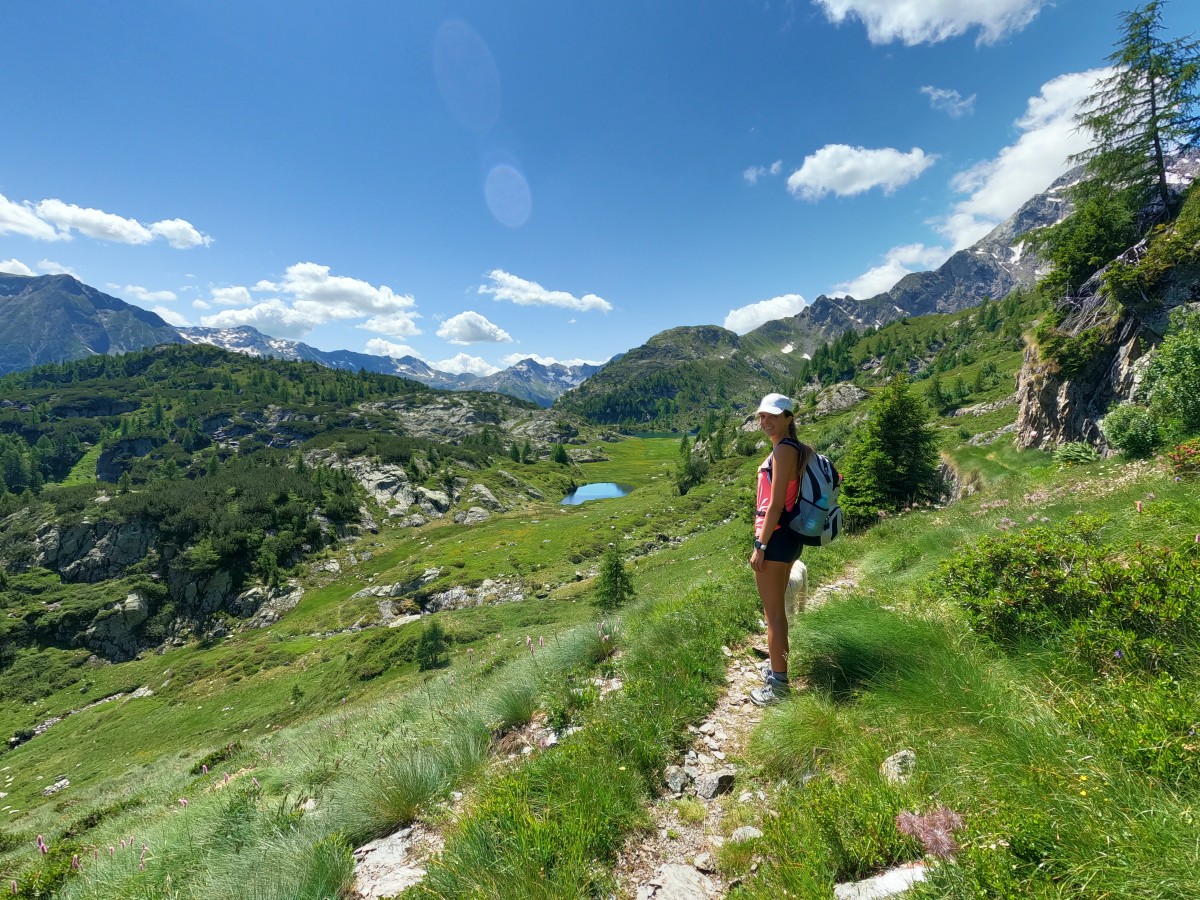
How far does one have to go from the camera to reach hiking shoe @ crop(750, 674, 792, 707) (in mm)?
5395

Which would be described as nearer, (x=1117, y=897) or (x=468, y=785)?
(x=1117, y=897)

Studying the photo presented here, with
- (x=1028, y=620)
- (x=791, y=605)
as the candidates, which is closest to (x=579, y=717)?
(x=791, y=605)

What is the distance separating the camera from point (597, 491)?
148125 millimetres

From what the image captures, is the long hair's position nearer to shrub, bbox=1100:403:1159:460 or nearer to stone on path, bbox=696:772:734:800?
stone on path, bbox=696:772:734:800

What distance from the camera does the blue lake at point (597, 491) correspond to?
459 feet

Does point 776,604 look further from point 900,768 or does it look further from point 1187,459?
point 1187,459

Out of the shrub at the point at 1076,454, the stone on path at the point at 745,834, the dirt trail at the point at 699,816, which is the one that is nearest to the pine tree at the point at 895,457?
the shrub at the point at 1076,454

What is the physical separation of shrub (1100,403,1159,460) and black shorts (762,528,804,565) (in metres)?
15.0

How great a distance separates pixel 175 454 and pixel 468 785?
9345 inches

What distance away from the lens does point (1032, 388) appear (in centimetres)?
2217

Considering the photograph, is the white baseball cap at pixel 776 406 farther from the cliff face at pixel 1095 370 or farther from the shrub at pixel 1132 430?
the cliff face at pixel 1095 370

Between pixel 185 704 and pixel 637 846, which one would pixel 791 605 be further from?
pixel 185 704

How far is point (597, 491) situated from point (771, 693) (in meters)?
143

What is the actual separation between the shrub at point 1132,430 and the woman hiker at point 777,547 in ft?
48.8
